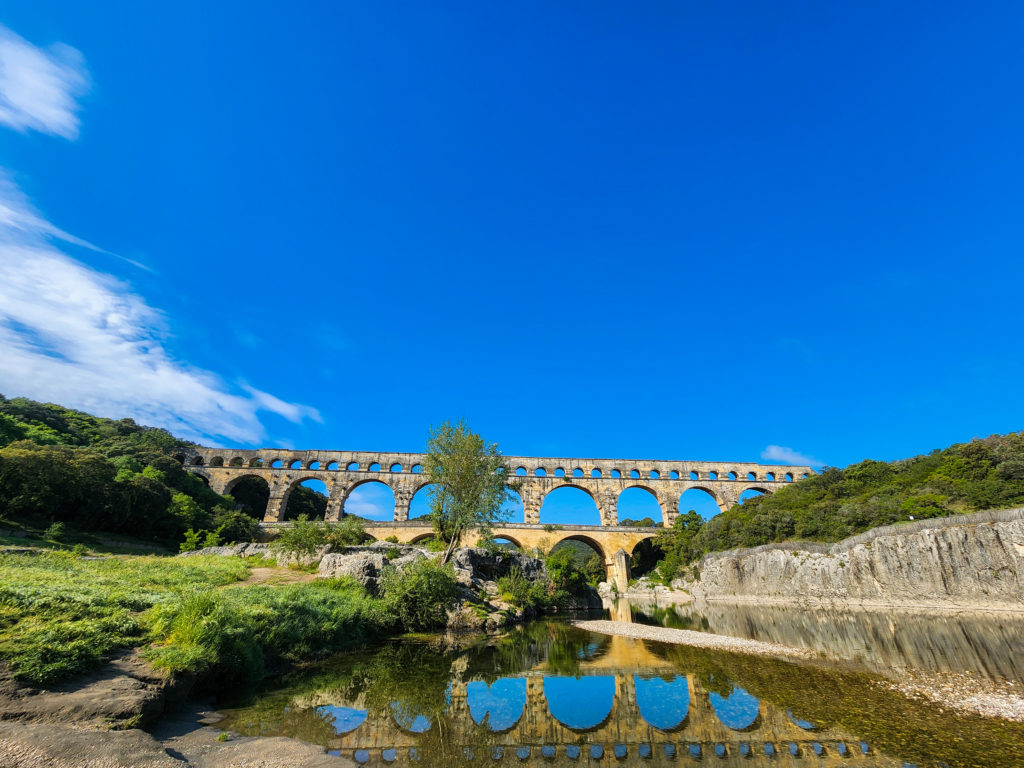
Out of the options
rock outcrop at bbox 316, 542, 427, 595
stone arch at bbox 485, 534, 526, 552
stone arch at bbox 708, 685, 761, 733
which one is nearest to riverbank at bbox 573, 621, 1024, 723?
stone arch at bbox 708, 685, 761, 733

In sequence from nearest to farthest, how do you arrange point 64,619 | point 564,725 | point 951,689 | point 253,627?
point 64,619, point 564,725, point 951,689, point 253,627

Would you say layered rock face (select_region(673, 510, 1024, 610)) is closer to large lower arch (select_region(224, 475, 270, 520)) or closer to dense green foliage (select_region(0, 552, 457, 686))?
dense green foliage (select_region(0, 552, 457, 686))

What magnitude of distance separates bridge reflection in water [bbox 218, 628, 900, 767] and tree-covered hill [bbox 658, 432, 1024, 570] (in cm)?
2142

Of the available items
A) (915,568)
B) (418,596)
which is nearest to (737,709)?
(418,596)

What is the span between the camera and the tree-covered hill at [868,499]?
22062 millimetres

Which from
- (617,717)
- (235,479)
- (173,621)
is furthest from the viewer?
(235,479)

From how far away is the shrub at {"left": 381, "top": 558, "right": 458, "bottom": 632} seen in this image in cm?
1458

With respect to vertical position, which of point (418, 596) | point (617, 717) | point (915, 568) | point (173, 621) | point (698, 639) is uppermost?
point (915, 568)

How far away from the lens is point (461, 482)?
74.1 feet

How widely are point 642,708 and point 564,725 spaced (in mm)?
1488

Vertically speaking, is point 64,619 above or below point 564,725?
above

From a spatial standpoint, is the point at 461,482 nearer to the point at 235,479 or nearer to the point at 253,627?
the point at 253,627

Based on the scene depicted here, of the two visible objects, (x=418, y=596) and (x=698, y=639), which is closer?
(x=698, y=639)

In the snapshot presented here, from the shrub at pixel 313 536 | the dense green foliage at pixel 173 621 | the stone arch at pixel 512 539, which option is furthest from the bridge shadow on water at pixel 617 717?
the stone arch at pixel 512 539
